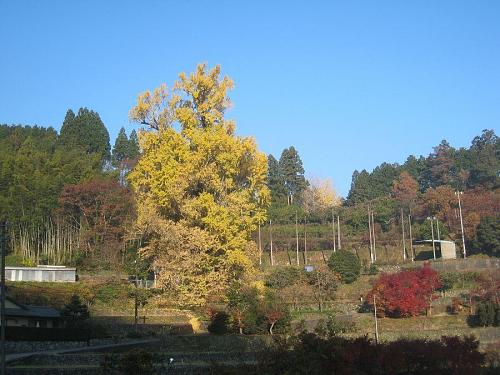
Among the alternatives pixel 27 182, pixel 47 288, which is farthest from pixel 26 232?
pixel 47 288

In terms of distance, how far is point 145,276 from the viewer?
41938 millimetres

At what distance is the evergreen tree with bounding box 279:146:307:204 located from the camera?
85875mm

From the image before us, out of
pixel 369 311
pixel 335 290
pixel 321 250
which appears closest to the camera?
pixel 369 311

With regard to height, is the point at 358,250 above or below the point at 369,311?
above

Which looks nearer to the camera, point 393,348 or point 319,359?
point 319,359

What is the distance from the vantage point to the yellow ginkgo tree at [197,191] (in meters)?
32.4

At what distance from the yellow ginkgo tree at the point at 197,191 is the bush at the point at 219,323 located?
3.33 feet

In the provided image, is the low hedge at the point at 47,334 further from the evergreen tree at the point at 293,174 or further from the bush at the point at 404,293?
the evergreen tree at the point at 293,174

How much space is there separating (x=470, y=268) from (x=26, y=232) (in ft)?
106

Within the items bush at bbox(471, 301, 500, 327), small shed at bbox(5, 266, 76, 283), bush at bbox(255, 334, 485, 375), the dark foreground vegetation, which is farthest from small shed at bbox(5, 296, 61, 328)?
bush at bbox(471, 301, 500, 327)

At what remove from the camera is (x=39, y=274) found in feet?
137

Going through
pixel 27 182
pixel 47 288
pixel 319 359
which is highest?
pixel 27 182

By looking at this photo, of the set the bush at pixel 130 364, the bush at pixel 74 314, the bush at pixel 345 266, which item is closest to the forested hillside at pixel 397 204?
the bush at pixel 345 266

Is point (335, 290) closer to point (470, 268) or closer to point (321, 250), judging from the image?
point (470, 268)
